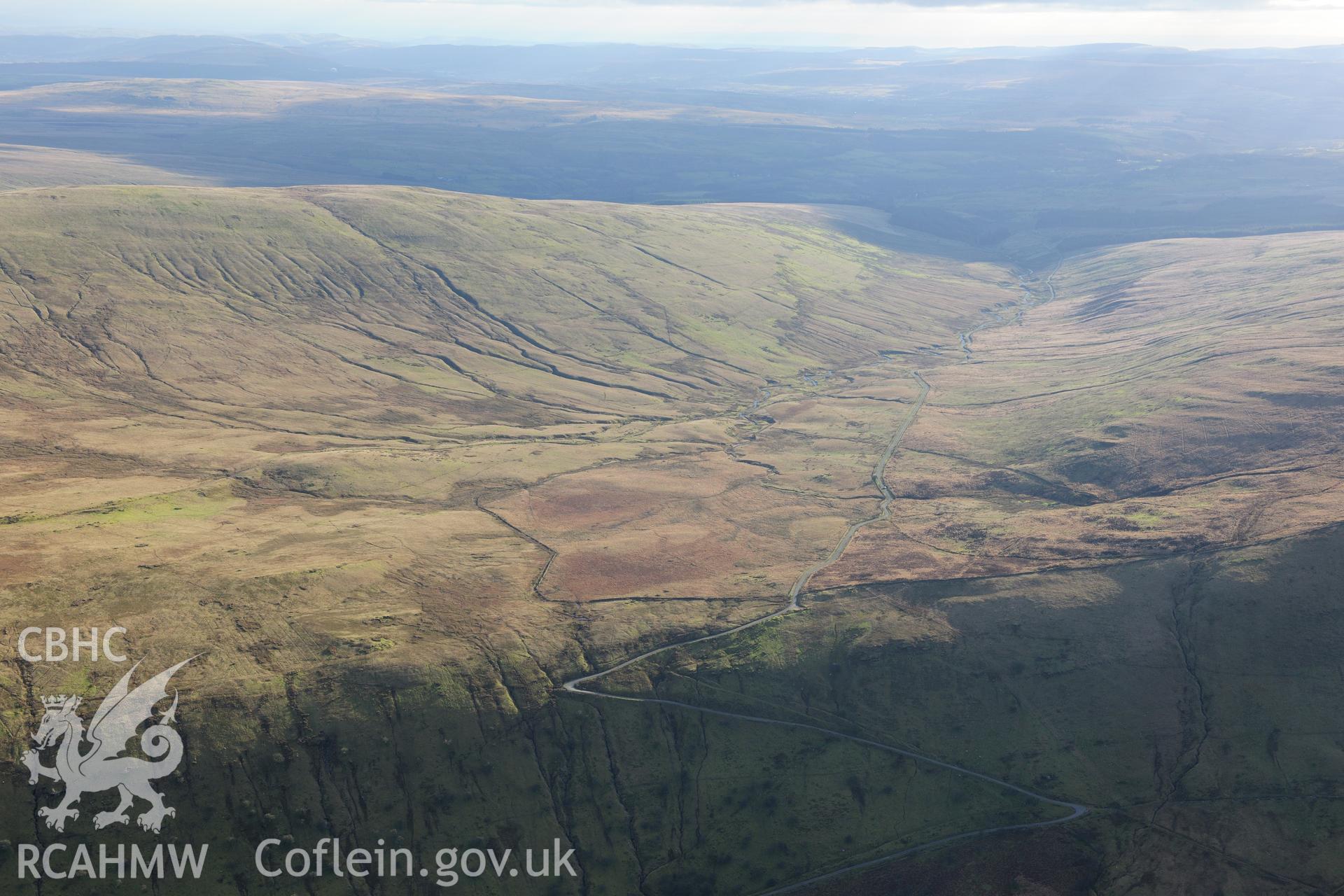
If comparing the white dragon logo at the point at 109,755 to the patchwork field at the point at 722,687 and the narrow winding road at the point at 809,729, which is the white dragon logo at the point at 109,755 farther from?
→ the narrow winding road at the point at 809,729

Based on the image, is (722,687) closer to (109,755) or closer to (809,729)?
(809,729)

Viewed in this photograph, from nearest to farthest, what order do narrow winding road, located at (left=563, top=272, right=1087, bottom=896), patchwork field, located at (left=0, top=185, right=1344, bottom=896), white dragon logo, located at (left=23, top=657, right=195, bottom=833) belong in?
white dragon logo, located at (left=23, top=657, right=195, bottom=833) → patchwork field, located at (left=0, top=185, right=1344, bottom=896) → narrow winding road, located at (left=563, top=272, right=1087, bottom=896)

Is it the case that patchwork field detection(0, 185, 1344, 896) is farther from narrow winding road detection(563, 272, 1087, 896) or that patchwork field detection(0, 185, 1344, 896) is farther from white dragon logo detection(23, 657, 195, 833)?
white dragon logo detection(23, 657, 195, 833)

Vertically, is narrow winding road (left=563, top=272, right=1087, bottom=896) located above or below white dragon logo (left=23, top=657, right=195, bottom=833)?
below

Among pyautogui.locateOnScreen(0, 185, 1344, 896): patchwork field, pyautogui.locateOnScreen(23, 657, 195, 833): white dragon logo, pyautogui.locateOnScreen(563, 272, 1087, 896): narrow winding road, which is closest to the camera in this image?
pyautogui.locateOnScreen(23, 657, 195, 833): white dragon logo

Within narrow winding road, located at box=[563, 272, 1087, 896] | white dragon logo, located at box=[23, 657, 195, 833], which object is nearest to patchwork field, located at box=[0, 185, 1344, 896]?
narrow winding road, located at box=[563, 272, 1087, 896]

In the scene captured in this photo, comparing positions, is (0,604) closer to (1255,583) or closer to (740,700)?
(740,700)

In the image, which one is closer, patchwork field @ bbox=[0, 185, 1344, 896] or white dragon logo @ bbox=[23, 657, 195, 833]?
white dragon logo @ bbox=[23, 657, 195, 833]

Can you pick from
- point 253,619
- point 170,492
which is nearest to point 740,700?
point 253,619

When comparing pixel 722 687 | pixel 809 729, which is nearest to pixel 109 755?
pixel 722 687
